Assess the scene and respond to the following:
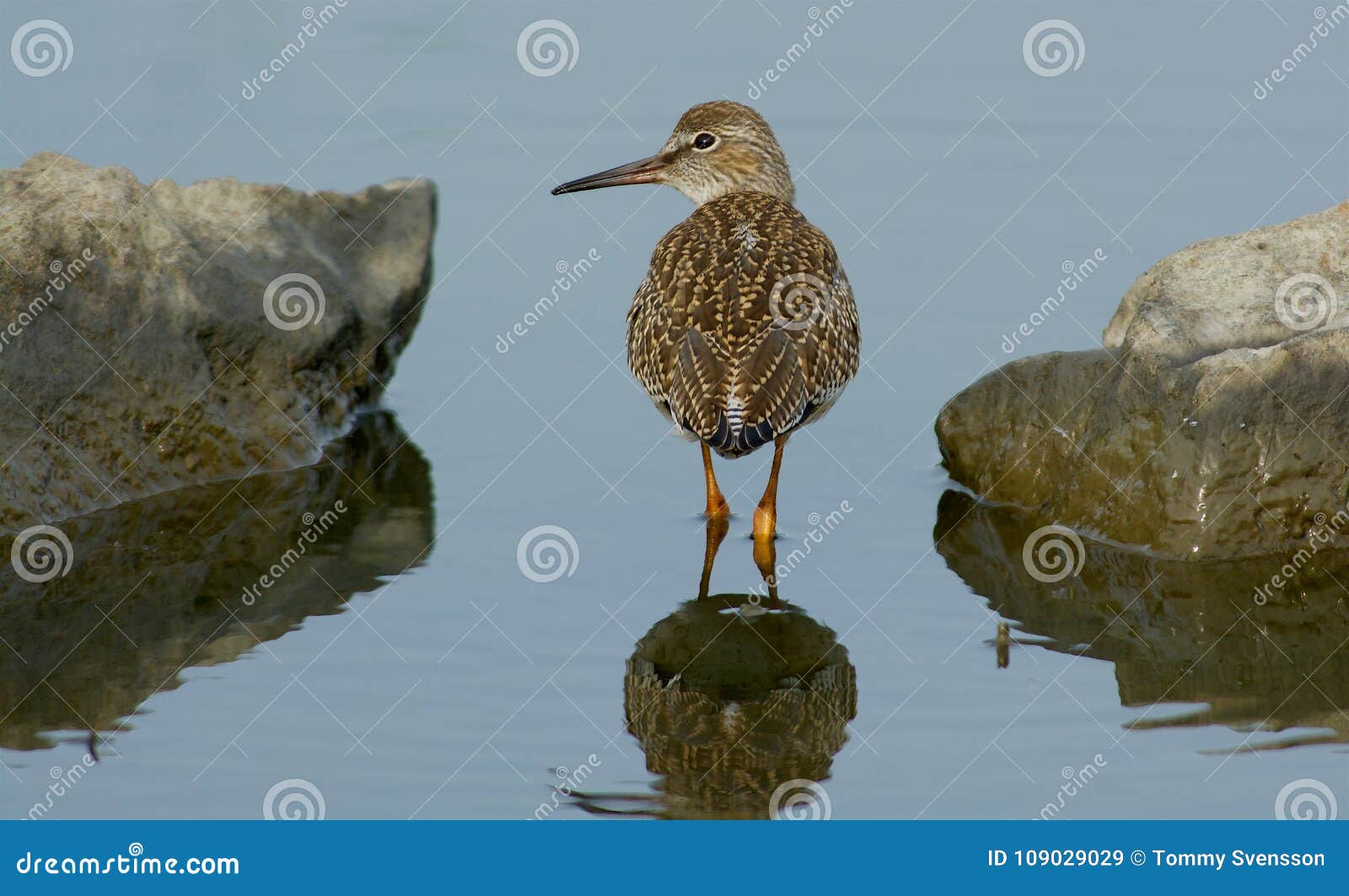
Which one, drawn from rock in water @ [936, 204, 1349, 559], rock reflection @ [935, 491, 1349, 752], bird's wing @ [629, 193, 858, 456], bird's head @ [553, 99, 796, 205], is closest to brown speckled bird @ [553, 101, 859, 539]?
bird's wing @ [629, 193, 858, 456]

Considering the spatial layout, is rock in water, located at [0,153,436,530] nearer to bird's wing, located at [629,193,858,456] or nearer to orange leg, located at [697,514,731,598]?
bird's wing, located at [629,193,858,456]

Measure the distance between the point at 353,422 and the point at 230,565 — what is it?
7.33 ft

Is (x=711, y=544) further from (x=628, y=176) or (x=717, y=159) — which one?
(x=628, y=176)

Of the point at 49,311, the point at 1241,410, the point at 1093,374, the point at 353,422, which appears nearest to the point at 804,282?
the point at 1093,374

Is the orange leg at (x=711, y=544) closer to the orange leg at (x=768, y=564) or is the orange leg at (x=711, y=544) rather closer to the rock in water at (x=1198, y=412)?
the orange leg at (x=768, y=564)

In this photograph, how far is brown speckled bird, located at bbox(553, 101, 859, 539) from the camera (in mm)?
8664

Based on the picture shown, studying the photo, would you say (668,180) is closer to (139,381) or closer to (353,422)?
(353,422)

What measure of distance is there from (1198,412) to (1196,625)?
1.30m

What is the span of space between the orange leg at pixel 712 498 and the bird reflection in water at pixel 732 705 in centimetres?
81

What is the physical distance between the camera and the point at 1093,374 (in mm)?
9633

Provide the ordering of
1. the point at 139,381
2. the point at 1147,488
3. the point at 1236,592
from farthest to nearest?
1. the point at 139,381
2. the point at 1147,488
3. the point at 1236,592

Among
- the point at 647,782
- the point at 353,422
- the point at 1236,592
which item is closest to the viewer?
the point at 647,782

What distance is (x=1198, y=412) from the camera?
897cm

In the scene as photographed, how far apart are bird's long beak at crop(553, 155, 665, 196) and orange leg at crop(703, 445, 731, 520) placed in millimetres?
2391
